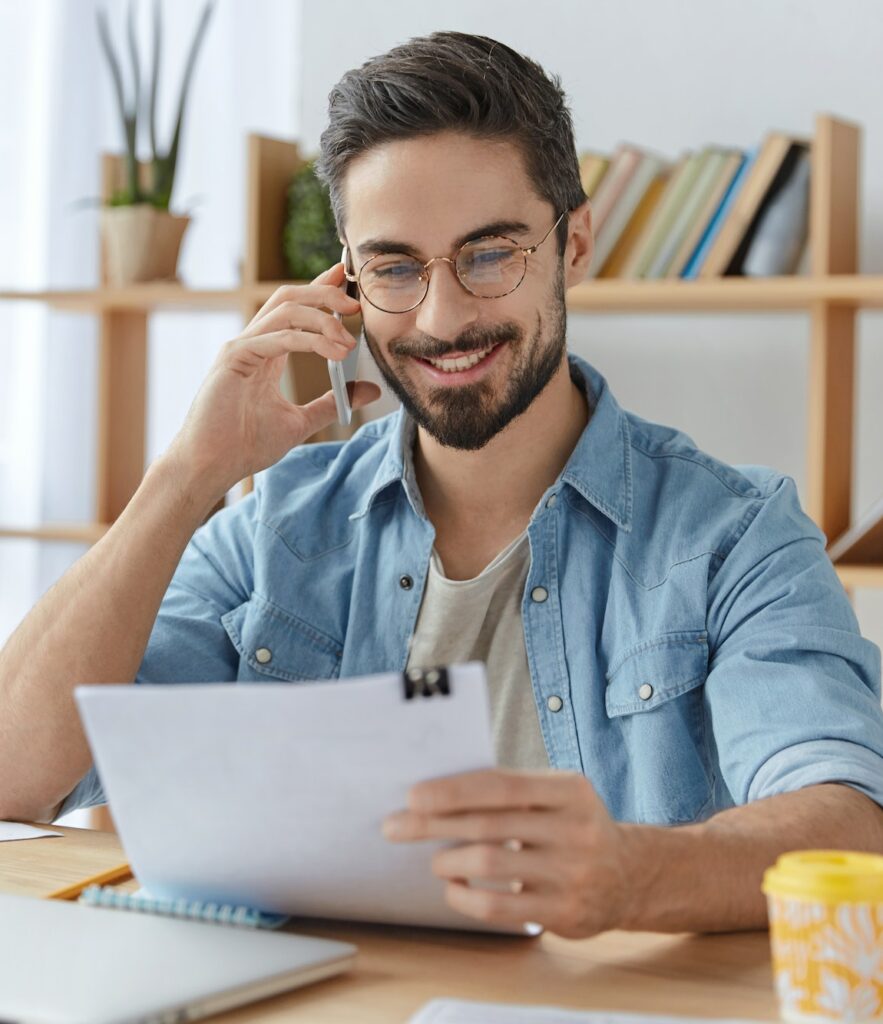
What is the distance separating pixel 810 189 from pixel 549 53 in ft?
2.17

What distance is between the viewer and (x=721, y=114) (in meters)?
2.65

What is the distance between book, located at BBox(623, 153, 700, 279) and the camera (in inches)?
97.9

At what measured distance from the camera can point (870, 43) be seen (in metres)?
2.52

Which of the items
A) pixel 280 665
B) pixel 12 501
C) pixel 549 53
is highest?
pixel 549 53

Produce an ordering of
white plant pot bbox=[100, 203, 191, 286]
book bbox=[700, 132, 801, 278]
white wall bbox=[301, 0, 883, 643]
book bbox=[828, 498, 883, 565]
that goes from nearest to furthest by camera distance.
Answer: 1. book bbox=[828, 498, 883, 565]
2. book bbox=[700, 132, 801, 278]
3. white wall bbox=[301, 0, 883, 643]
4. white plant pot bbox=[100, 203, 191, 286]

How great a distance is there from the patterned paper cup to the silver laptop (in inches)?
11.3

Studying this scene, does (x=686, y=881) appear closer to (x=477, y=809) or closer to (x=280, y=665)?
(x=477, y=809)

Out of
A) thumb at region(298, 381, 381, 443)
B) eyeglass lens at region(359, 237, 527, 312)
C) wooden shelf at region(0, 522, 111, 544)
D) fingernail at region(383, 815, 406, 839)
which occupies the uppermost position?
eyeglass lens at region(359, 237, 527, 312)

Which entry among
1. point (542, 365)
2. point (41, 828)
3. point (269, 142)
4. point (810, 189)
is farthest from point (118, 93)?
point (41, 828)

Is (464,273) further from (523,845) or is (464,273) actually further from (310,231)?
(310,231)

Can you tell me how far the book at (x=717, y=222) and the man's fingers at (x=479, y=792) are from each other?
1.75 m

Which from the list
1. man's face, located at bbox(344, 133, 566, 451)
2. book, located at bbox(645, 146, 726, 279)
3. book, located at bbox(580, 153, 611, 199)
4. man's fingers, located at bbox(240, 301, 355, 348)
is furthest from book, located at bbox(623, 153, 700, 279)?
man's fingers, located at bbox(240, 301, 355, 348)

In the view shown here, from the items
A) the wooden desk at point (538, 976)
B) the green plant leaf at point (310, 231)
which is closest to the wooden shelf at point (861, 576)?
the green plant leaf at point (310, 231)

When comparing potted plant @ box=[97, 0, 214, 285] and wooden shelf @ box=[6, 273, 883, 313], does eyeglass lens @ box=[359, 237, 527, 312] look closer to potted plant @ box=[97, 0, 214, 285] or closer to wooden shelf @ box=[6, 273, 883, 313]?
wooden shelf @ box=[6, 273, 883, 313]
